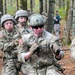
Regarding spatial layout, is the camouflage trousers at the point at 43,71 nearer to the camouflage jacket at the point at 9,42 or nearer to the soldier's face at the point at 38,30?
the soldier's face at the point at 38,30

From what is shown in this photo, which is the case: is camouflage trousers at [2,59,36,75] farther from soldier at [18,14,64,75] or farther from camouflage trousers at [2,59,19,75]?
soldier at [18,14,64,75]

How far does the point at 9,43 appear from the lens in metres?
5.77

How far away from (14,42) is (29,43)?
0.82 metres

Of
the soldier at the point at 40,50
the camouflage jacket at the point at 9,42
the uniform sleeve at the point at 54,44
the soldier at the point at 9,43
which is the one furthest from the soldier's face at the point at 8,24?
Result: the uniform sleeve at the point at 54,44

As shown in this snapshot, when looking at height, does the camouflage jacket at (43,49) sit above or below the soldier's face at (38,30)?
below

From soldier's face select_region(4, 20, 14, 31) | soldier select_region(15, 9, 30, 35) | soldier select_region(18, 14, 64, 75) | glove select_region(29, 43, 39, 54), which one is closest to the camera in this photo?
glove select_region(29, 43, 39, 54)

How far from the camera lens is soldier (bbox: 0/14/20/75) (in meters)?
5.74

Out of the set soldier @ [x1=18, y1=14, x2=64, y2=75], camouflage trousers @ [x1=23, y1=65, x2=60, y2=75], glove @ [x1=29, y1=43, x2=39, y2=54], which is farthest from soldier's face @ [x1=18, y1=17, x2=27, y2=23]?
glove @ [x1=29, y1=43, x2=39, y2=54]

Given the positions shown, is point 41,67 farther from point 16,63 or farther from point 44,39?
point 16,63

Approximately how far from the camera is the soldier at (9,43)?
5.74m

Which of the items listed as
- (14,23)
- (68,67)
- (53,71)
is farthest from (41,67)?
(68,67)

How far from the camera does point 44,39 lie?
4.93 m

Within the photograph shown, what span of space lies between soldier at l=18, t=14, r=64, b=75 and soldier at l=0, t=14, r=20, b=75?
2.34 ft

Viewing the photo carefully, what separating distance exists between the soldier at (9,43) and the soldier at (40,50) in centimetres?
71
